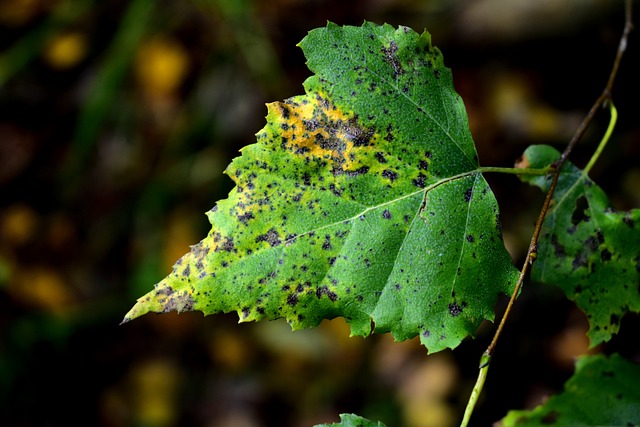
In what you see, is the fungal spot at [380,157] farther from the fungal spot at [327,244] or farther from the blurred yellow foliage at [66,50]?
the blurred yellow foliage at [66,50]

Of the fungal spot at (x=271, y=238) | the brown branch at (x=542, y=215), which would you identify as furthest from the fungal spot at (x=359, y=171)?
the brown branch at (x=542, y=215)

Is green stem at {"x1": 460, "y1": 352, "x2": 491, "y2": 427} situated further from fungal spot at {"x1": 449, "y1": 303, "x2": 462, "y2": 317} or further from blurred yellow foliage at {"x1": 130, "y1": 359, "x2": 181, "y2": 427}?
blurred yellow foliage at {"x1": 130, "y1": 359, "x2": 181, "y2": 427}

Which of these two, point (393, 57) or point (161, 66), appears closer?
point (393, 57)

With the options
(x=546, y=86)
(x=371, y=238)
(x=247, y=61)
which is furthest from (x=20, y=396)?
(x=546, y=86)

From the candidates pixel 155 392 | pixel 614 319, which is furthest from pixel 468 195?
pixel 155 392

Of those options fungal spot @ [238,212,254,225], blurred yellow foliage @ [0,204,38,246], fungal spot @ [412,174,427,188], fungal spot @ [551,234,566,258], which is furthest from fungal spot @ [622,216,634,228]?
blurred yellow foliage @ [0,204,38,246]

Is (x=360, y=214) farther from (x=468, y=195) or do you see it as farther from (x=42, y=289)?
(x=42, y=289)

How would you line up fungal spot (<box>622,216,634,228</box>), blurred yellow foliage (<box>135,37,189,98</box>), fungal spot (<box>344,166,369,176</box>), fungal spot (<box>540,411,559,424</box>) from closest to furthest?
fungal spot (<box>540,411,559,424</box>) → fungal spot (<box>344,166,369,176</box>) → fungal spot (<box>622,216,634,228</box>) → blurred yellow foliage (<box>135,37,189,98</box>)

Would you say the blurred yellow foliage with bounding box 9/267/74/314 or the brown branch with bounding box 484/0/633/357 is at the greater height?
the blurred yellow foliage with bounding box 9/267/74/314
